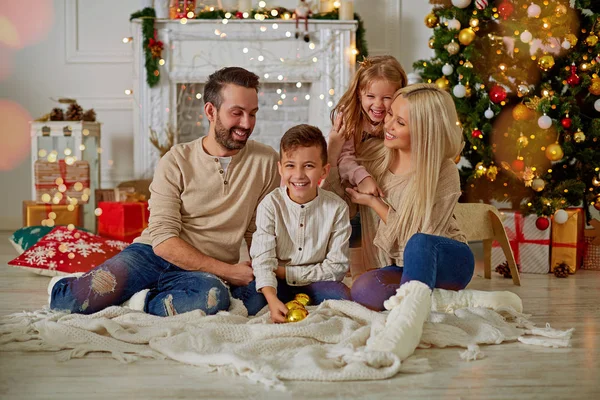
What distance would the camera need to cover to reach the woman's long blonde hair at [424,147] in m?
2.32

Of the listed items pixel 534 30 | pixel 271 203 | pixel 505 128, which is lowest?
pixel 271 203

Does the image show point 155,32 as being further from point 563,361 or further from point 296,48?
point 563,361

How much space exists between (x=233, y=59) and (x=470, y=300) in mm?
2982

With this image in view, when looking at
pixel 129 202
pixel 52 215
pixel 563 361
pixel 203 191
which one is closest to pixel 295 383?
pixel 563 361

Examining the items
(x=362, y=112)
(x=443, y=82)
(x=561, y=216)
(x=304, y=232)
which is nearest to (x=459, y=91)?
(x=443, y=82)

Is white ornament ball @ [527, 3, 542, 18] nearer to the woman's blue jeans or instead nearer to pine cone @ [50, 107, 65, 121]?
the woman's blue jeans

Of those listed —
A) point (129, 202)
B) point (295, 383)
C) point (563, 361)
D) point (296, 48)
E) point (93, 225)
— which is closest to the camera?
point (295, 383)

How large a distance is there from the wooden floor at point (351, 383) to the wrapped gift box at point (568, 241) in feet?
4.64

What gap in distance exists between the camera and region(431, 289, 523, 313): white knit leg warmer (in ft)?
7.63

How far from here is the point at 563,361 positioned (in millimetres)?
1867

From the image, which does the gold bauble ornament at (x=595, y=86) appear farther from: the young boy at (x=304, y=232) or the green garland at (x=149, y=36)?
the green garland at (x=149, y=36)

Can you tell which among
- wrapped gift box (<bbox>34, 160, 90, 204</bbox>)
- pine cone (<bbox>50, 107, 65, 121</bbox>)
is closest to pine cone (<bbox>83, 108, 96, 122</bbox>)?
pine cone (<bbox>50, 107, 65, 121</bbox>)

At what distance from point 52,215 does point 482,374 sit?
317cm

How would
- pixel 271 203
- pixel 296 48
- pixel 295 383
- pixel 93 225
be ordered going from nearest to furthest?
pixel 295 383 < pixel 271 203 < pixel 93 225 < pixel 296 48
